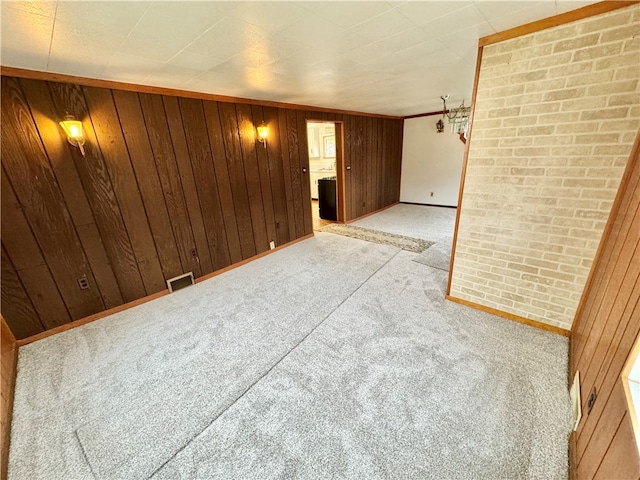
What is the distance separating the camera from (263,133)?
3.37 metres

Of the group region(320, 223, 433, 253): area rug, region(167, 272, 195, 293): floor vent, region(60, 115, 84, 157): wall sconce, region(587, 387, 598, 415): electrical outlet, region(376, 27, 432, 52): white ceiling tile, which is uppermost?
region(376, 27, 432, 52): white ceiling tile

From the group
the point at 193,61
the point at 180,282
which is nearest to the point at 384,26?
the point at 193,61

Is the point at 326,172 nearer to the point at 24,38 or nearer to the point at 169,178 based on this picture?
the point at 169,178

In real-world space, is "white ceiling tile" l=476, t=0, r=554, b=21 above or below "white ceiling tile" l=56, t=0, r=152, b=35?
above

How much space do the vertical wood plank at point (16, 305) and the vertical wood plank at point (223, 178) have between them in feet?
6.00

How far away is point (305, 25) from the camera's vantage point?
1.40 meters

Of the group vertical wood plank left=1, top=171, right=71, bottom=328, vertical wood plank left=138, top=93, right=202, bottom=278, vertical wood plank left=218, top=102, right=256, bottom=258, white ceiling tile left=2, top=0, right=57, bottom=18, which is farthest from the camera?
vertical wood plank left=218, top=102, right=256, bottom=258

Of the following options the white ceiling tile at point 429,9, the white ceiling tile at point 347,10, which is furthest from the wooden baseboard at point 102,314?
the white ceiling tile at point 429,9

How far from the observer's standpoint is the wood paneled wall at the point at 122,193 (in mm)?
1957

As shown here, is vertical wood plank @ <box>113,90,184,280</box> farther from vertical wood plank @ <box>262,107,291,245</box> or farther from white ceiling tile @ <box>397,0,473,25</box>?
white ceiling tile @ <box>397,0,473,25</box>

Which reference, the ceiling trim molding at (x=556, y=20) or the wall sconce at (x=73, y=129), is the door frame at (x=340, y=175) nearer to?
the wall sconce at (x=73, y=129)

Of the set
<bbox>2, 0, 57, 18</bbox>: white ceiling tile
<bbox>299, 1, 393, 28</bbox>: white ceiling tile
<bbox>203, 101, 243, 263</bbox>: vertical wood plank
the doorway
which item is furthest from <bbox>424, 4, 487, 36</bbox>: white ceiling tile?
the doorway

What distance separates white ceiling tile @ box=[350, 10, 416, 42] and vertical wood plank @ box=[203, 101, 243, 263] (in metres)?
2.03

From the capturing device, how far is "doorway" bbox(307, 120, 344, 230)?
4.84m
